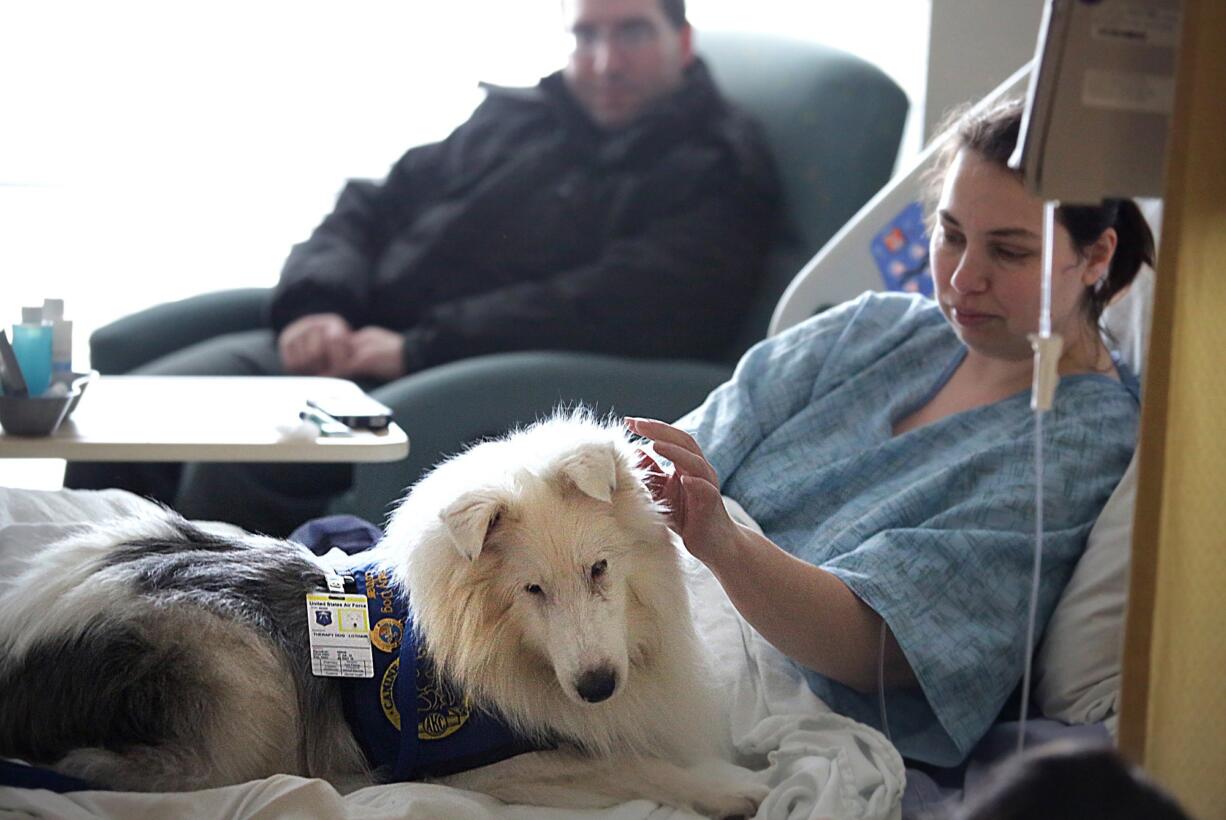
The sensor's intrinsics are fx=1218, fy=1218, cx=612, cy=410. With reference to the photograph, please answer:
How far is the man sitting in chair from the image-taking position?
306cm

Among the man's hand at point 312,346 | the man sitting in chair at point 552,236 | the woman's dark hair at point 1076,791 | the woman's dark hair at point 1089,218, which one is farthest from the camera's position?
the man's hand at point 312,346

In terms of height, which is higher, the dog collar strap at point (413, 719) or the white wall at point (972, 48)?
the white wall at point (972, 48)

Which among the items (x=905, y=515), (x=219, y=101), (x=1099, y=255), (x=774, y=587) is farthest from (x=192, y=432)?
(x=219, y=101)

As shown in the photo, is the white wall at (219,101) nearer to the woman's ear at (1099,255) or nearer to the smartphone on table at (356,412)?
the smartphone on table at (356,412)

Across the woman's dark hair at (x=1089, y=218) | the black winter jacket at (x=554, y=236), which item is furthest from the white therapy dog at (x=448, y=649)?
the black winter jacket at (x=554, y=236)

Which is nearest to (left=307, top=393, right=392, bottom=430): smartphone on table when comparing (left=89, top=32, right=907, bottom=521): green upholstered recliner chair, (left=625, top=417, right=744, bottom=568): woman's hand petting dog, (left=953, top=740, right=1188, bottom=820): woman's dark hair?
(left=89, top=32, right=907, bottom=521): green upholstered recliner chair

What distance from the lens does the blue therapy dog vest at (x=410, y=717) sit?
1.46m

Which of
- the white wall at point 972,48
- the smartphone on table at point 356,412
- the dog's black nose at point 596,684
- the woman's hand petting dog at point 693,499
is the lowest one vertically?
the dog's black nose at point 596,684

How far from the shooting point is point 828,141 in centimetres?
299

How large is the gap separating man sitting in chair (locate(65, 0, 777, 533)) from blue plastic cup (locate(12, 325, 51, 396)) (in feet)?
3.09

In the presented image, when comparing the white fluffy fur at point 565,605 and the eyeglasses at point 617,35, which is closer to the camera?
the white fluffy fur at point 565,605

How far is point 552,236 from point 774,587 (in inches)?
Result: 77.2

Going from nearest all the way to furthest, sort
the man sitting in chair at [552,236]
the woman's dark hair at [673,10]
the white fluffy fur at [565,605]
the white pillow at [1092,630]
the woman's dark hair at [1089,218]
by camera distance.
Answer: the white fluffy fur at [565,605] < the white pillow at [1092,630] < the woman's dark hair at [1089,218] < the man sitting in chair at [552,236] < the woman's dark hair at [673,10]

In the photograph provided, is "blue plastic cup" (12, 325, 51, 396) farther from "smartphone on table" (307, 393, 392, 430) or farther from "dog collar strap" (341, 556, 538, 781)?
"dog collar strap" (341, 556, 538, 781)
